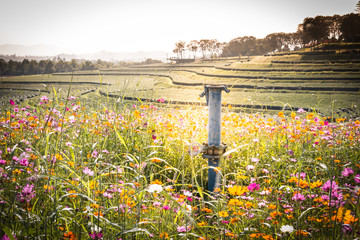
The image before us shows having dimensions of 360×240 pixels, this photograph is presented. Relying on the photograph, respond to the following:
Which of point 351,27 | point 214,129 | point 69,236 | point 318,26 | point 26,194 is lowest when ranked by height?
point 69,236

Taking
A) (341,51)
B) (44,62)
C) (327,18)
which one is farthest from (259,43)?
(44,62)

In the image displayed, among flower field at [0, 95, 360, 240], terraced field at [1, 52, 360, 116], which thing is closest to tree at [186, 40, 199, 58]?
terraced field at [1, 52, 360, 116]

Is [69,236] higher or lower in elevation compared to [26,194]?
lower

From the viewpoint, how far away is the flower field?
1.59 m

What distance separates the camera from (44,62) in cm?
7969

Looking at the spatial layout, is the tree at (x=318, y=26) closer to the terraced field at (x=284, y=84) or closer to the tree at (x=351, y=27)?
the tree at (x=351, y=27)

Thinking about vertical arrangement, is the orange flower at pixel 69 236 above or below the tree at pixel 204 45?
below

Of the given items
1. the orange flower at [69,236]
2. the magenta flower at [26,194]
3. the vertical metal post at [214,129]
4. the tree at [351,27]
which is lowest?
the orange flower at [69,236]

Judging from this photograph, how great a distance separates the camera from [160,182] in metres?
1.91

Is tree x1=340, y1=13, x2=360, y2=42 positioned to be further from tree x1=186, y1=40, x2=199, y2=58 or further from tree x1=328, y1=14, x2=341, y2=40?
tree x1=186, y1=40, x2=199, y2=58

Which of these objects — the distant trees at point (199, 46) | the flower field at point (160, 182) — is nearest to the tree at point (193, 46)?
the distant trees at point (199, 46)

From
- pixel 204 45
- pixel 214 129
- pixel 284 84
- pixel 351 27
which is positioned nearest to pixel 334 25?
pixel 351 27

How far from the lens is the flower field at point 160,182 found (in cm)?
159

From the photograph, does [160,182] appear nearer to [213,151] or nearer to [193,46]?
[213,151]
